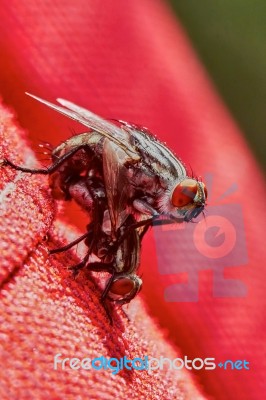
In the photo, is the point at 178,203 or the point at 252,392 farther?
the point at 252,392

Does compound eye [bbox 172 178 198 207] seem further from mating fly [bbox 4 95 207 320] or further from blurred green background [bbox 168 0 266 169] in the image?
blurred green background [bbox 168 0 266 169]

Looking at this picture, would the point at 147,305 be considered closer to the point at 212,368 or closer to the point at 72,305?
the point at 212,368

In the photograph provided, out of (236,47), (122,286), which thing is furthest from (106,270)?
(236,47)

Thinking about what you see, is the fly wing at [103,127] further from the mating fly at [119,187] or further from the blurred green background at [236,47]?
the blurred green background at [236,47]

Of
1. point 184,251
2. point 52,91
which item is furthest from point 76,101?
point 184,251
